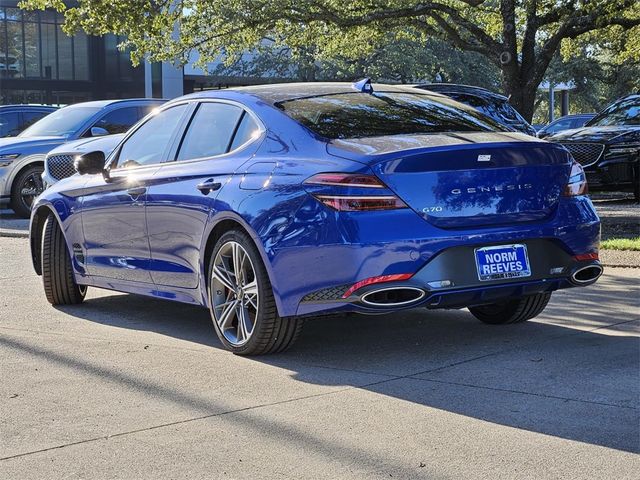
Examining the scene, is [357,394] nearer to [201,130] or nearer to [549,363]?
[549,363]

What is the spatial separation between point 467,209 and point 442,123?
2.78 ft

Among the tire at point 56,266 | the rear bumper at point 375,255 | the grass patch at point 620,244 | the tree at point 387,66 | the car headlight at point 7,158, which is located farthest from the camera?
the tree at point 387,66

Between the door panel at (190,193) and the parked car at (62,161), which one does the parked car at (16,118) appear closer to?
the parked car at (62,161)

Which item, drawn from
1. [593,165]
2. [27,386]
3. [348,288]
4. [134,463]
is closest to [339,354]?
[348,288]

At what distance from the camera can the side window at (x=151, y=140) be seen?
285 inches

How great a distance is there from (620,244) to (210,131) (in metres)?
5.57

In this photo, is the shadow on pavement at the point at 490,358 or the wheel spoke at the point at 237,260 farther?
the wheel spoke at the point at 237,260

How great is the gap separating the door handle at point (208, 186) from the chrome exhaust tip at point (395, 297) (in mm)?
1267

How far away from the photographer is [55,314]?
8031mm

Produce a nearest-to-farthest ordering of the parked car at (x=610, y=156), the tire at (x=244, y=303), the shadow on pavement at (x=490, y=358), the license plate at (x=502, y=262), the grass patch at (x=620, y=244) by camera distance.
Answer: the shadow on pavement at (x=490, y=358)
the license plate at (x=502, y=262)
the tire at (x=244, y=303)
the grass patch at (x=620, y=244)
the parked car at (x=610, y=156)

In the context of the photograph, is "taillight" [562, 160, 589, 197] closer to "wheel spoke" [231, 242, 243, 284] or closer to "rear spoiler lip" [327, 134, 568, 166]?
"rear spoiler lip" [327, 134, 568, 166]

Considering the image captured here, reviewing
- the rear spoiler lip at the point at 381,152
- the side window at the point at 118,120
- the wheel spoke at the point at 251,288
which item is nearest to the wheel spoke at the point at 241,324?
the wheel spoke at the point at 251,288

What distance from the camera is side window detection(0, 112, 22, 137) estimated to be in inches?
766

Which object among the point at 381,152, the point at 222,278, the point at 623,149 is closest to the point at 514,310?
the point at 381,152
